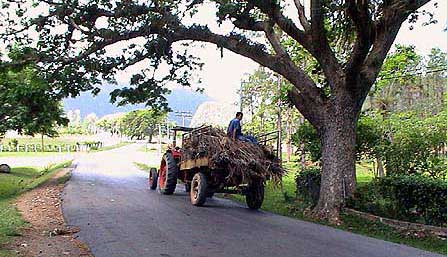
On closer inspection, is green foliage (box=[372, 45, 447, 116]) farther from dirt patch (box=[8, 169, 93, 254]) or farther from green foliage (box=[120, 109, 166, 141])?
green foliage (box=[120, 109, 166, 141])

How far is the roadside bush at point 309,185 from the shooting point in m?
14.8

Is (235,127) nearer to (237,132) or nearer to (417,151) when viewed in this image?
(237,132)

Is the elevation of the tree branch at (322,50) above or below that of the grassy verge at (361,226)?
above

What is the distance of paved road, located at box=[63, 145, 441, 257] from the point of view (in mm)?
8391

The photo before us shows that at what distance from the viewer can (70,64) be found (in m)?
14.9

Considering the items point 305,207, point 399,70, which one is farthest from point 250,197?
point 399,70

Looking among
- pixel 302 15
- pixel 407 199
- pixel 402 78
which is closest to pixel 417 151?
pixel 407 199

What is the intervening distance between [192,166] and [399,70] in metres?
12.4

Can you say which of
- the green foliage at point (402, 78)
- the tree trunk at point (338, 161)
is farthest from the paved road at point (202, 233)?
the green foliage at point (402, 78)

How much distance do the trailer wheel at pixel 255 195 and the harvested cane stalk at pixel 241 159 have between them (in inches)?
30.6

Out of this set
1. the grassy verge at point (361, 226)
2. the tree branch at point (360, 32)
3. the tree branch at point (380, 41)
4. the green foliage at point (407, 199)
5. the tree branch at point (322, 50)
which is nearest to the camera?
the grassy verge at point (361, 226)

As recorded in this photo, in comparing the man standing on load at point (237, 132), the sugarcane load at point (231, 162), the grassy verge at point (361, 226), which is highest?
the man standing on load at point (237, 132)

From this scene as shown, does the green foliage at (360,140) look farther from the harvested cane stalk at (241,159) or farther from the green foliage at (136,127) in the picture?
the green foliage at (136,127)

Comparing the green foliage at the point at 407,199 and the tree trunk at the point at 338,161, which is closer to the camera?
the green foliage at the point at 407,199
